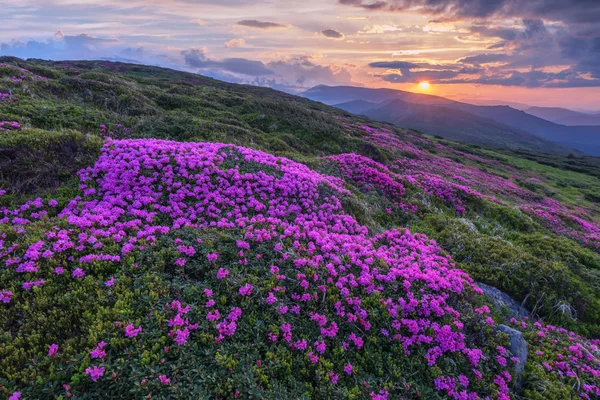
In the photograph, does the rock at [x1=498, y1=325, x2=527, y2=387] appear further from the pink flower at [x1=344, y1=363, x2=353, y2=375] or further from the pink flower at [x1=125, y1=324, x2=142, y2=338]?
the pink flower at [x1=125, y1=324, x2=142, y2=338]

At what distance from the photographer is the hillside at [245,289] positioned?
17.6 ft

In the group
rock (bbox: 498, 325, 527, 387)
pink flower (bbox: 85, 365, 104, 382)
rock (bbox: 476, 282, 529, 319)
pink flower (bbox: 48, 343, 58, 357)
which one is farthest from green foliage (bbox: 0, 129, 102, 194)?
rock (bbox: 476, 282, 529, 319)

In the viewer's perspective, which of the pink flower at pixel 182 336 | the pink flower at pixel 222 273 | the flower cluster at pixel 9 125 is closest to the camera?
the pink flower at pixel 182 336

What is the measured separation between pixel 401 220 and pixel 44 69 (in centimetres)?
3504

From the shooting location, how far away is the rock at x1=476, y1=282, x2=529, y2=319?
10.3 meters

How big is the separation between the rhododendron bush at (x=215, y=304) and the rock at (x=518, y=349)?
0.65m

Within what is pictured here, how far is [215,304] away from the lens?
659cm

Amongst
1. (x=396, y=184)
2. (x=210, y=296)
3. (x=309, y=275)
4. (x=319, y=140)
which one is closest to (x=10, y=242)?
(x=210, y=296)

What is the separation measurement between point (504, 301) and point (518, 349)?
3417 mm

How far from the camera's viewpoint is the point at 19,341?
16.9 feet

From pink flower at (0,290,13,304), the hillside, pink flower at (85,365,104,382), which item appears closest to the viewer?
pink flower at (85,365,104,382)

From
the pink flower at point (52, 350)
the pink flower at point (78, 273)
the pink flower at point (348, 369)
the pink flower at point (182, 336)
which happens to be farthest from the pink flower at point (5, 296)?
the pink flower at point (348, 369)

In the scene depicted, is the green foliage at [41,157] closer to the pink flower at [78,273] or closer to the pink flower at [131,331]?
the pink flower at [78,273]

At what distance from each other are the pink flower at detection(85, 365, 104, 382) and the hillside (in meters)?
0.03
